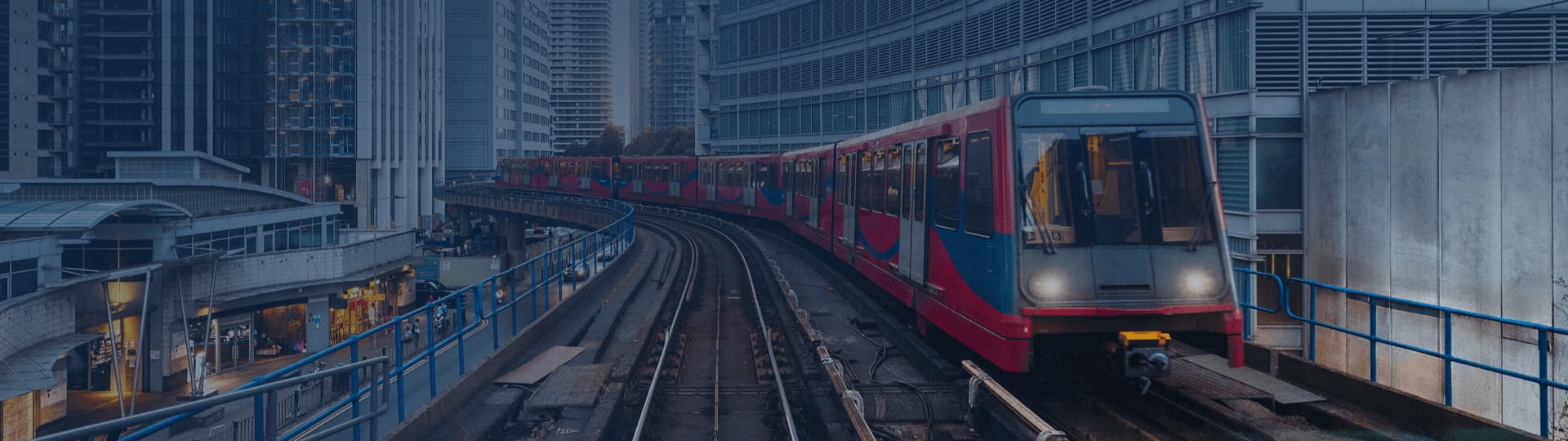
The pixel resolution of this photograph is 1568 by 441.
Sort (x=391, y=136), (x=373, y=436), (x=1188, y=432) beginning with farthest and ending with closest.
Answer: (x=391, y=136) → (x=1188, y=432) → (x=373, y=436)

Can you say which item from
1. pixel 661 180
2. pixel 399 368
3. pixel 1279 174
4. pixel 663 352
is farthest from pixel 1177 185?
pixel 661 180

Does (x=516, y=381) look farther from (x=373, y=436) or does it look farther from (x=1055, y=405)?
(x=1055, y=405)

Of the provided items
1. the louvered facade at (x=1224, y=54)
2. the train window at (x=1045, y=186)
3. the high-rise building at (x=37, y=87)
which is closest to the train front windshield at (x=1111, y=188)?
the train window at (x=1045, y=186)

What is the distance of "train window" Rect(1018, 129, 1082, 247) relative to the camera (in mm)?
8359

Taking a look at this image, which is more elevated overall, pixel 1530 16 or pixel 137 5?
pixel 137 5

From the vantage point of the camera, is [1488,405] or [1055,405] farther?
[1488,405]

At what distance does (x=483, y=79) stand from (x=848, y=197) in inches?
3478

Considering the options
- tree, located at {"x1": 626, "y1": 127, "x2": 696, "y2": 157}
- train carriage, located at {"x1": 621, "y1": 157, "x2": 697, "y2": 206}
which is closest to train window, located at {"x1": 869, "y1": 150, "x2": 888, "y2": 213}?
train carriage, located at {"x1": 621, "y1": 157, "x2": 697, "y2": 206}

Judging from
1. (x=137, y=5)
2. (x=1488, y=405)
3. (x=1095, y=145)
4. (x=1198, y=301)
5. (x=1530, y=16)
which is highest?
(x=137, y=5)

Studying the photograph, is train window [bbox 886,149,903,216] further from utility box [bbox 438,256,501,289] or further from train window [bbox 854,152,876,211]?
utility box [bbox 438,256,501,289]

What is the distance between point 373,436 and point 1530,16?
15.4 meters

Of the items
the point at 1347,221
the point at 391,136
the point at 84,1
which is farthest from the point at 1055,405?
the point at 84,1

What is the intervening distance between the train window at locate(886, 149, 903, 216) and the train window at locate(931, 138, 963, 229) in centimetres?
158

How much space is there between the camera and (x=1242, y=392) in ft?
28.7
